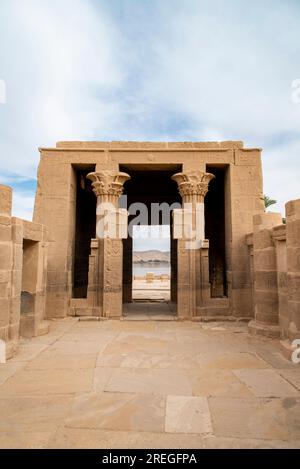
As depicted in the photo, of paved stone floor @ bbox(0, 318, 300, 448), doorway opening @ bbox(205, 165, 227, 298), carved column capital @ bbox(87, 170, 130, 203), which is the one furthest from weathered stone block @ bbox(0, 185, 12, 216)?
doorway opening @ bbox(205, 165, 227, 298)

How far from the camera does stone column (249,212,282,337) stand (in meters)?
6.29

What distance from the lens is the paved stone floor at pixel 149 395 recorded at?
256 centimetres

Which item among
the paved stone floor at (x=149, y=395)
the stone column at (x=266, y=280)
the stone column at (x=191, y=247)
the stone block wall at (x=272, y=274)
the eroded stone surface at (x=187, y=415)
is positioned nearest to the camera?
the paved stone floor at (x=149, y=395)

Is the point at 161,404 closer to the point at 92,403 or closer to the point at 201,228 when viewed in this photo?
the point at 92,403

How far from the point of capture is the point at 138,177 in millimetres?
11320

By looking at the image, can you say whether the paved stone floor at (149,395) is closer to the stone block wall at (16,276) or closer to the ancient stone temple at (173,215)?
the stone block wall at (16,276)

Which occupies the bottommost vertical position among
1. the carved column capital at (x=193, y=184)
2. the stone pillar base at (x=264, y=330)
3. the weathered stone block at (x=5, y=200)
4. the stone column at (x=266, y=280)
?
the stone pillar base at (x=264, y=330)

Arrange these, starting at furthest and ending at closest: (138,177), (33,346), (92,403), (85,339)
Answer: (138,177)
(85,339)
(33,346)
(92,403)

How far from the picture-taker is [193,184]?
877cm

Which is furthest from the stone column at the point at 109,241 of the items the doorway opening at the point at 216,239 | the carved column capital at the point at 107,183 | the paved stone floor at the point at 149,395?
the doorway opening at the point at 216,239

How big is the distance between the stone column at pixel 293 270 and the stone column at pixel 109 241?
15.2 feet

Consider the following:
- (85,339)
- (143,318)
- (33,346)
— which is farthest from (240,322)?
(33,346)

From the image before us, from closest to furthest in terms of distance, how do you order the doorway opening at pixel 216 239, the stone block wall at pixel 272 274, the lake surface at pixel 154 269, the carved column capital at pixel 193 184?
the stone block wall at pixel 272 274
the carved column capital at pixel 193 184
the doorway opening at pixel 216 239
the lake surface at pixel 154 269
